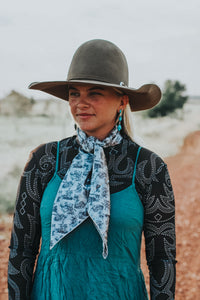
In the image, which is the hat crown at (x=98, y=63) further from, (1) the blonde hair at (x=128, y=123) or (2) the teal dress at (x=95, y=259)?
(2) the teal dress at (x=95, y=259)

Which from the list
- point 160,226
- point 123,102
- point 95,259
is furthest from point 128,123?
point 95,259

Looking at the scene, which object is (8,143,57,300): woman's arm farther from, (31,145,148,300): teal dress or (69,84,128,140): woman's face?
(69,84,128,140): woman's face

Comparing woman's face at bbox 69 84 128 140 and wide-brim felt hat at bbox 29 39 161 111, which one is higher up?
wide-brim felt hat at bbox 29 39 161 111

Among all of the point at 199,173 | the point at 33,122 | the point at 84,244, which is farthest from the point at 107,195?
the point at 33,122

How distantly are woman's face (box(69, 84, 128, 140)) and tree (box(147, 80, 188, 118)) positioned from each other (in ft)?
77.7

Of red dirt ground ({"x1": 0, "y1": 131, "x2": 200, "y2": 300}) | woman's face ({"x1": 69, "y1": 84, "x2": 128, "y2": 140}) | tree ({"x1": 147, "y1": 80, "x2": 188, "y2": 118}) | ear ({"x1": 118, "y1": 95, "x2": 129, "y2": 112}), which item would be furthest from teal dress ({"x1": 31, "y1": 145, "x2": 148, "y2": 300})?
tree ({"x1": 147, "y1": 80, "x2": 188, "y2": 118})

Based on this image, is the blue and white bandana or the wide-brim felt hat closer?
the blue and white bandana

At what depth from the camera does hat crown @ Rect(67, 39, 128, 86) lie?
195 cm

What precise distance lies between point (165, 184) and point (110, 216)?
30 centimetres

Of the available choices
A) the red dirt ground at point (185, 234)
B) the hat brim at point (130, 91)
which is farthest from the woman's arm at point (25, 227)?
the red dirt ground at point (185, 234)

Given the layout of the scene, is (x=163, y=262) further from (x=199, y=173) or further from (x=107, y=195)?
(x=199, y=173)

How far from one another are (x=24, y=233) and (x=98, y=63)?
880mm

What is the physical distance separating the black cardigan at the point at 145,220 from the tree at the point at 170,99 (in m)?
23.8

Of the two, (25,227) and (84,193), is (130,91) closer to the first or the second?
(84,193)
